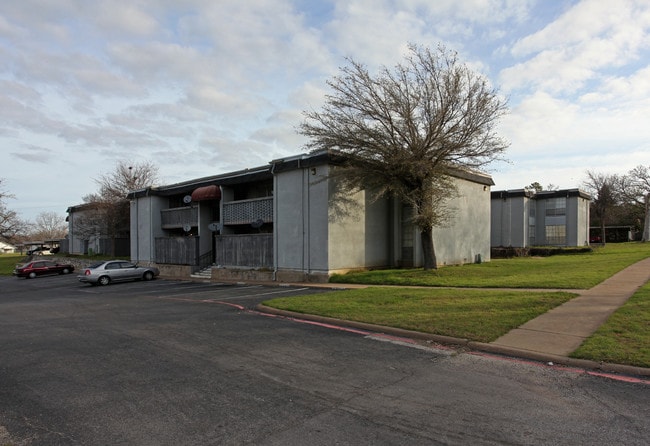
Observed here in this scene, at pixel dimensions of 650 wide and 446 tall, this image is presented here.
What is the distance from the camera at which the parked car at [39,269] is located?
3653cm

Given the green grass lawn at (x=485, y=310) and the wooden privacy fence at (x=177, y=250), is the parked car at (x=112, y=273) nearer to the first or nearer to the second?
the wooden privacy fence at (x=177, y=250)

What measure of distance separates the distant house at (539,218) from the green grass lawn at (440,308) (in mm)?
31881

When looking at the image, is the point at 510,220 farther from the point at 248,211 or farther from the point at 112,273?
the point at 112,273

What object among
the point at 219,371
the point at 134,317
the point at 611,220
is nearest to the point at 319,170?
the point at 134,317

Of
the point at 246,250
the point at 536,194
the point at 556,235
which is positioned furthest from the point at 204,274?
the point at 556,235

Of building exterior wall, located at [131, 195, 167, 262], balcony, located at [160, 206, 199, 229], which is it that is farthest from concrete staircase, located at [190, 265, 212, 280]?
building exterior wall, located at [131, 195, 167, 262]

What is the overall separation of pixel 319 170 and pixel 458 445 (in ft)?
57.6

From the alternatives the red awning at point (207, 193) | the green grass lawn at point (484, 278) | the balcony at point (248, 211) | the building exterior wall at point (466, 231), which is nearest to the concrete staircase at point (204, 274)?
the balcony at point (248, 211)

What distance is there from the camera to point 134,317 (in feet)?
38.8

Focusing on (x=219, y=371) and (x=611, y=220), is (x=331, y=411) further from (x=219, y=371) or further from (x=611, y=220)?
(x=611, y=220)

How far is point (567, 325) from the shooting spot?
27.5 feet

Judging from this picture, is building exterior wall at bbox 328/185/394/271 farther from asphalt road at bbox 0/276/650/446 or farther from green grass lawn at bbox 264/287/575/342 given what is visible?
asphalt road at bbox 0/276/650/446

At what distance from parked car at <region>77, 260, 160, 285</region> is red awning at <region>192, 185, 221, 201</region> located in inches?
246

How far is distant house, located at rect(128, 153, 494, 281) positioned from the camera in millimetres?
20766
